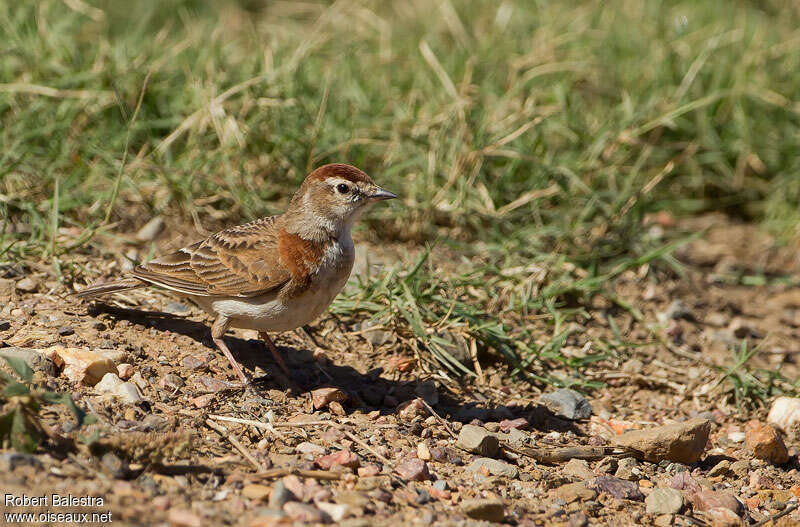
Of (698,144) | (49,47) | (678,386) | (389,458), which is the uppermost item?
(49,47)

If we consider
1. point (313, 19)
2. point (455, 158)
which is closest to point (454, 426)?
point (455, 158)

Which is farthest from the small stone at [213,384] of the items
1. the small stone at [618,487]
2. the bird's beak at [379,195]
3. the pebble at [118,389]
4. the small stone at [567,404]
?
the small stone at [618,487]

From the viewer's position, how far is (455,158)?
6605 mm

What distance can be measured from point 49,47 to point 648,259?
4.99m

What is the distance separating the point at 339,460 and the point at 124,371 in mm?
1271

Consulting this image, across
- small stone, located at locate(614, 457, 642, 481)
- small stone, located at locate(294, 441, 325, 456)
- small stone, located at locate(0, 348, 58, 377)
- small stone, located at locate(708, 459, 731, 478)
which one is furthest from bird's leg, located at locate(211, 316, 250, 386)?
small stone, located at locate(708, 459, 731, 478)

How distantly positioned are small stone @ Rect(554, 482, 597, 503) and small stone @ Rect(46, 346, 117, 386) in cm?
233

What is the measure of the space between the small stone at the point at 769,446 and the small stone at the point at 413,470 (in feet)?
6.44

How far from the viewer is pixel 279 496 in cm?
358

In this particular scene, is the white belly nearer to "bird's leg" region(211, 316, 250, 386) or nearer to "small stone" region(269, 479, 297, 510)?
"bird's leg" region(211, 316, 250, 386)

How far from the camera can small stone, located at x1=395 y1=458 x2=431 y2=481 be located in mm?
4047

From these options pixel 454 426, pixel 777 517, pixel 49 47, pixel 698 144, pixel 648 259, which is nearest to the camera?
pixel 777 517

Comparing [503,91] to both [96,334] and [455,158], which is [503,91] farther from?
[96,334]

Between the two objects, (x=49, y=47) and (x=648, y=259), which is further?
(x=49, y=47)
